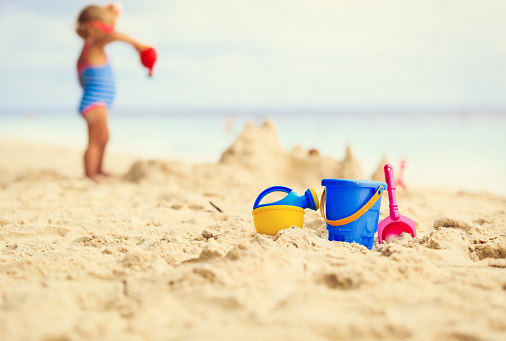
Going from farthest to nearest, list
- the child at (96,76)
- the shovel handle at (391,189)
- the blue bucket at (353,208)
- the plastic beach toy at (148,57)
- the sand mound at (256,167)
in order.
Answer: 1. the child at (96,76)
2. the plastic beach toy at (148,57)
3. the sand mound at (256,167)
4. the shovel handle at (391,189)
5. the blue bucket at (353,208)

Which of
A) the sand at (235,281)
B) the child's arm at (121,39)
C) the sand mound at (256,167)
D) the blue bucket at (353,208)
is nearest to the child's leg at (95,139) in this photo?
the sand mound at (256,167)

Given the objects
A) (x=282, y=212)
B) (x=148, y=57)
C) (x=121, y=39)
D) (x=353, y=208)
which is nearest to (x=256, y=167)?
(x=148, y=57)

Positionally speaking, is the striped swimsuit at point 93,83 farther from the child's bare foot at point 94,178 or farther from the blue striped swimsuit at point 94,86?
the child's bare foot at point 94,178

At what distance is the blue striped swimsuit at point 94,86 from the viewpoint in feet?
14.5

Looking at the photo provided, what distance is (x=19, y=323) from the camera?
1101 mm

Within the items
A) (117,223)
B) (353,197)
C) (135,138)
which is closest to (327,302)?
(353,197)

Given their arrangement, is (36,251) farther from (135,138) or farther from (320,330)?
(135,138)

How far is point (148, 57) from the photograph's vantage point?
418 centimetres

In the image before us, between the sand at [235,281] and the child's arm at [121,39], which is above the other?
the child's arm at [121,39]

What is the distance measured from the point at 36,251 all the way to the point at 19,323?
0.83 metres

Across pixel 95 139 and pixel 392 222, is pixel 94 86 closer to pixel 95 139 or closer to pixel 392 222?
pixel 95 139

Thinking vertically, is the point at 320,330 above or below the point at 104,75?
below

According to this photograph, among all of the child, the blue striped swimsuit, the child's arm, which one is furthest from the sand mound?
the child's arm

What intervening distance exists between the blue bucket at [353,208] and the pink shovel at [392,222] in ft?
0.31
